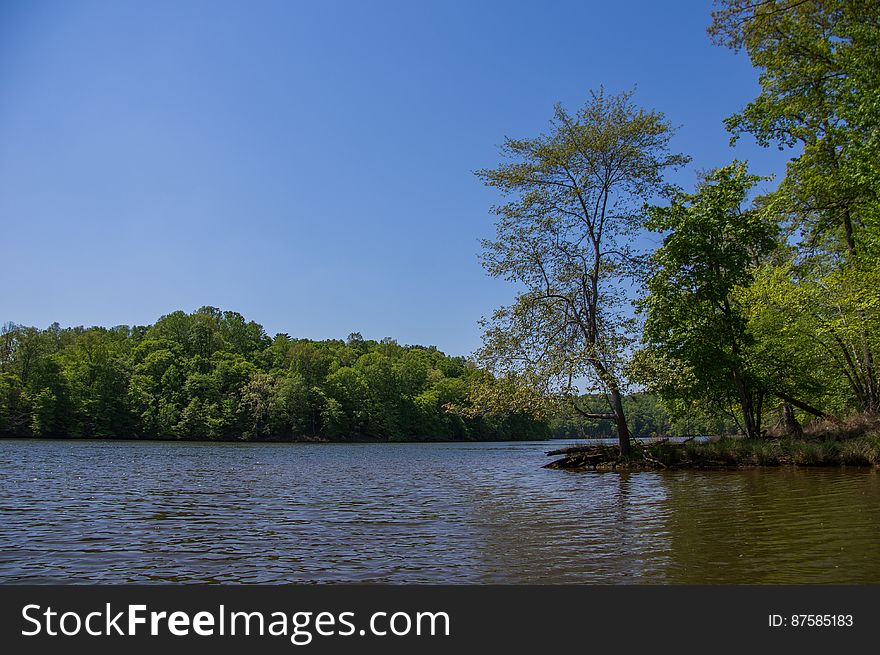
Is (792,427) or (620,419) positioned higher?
(620,419)

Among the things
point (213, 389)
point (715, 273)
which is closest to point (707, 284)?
point (715, 273)

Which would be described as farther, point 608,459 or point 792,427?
point 792,427

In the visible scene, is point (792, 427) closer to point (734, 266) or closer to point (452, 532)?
point (734, 266)

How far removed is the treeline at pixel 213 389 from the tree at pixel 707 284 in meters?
59.4

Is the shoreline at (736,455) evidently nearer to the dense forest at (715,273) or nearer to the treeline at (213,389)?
the dense forest at (715,273)

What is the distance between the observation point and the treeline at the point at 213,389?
99375 millimetres

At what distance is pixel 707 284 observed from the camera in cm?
3180

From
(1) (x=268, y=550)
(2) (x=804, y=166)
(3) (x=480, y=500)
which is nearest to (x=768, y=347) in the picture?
(2) (x=804, y=166)

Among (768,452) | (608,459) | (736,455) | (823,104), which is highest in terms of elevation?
(823,104)

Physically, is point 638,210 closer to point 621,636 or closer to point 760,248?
point 760,248

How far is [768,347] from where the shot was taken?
99.3 ft

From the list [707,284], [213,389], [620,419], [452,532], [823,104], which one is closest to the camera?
[452,532]

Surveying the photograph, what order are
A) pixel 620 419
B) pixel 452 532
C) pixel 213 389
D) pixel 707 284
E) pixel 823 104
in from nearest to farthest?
pixel 452 532
pixel 823 104
pixel 620 419
pixel 707 284
pixel 213 389

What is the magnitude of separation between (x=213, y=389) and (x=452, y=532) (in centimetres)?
10914
